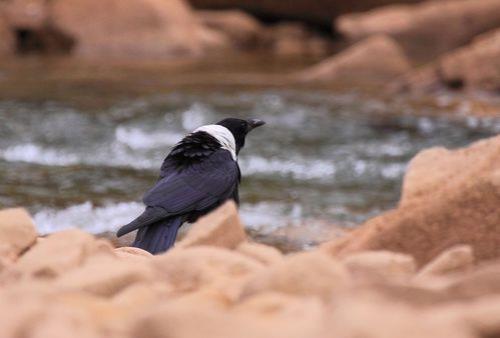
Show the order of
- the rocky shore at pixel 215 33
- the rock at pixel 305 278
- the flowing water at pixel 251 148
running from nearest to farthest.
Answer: the rock at pixel 305 278
the flowing water at pixel 251 148
the rocky shore at pixel 215 33

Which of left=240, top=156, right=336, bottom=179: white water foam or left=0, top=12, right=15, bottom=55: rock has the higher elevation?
left=240, top=156, right=336, bottom=179: white water foam

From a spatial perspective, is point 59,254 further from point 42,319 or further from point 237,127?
point 237,127

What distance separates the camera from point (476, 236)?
3.57 meters

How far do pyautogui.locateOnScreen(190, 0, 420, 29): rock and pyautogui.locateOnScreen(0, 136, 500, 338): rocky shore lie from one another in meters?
16.0

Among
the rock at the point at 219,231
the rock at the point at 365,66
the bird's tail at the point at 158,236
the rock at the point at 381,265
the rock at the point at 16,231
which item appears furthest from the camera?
the rock at the point at 365,66

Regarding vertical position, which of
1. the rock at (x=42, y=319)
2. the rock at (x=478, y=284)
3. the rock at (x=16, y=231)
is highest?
the rock at (x=478, y=284)

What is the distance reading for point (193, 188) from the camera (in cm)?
524

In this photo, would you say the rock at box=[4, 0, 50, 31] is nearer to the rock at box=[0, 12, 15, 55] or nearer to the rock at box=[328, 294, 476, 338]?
the rock at box=[0, 12, 15, 55]

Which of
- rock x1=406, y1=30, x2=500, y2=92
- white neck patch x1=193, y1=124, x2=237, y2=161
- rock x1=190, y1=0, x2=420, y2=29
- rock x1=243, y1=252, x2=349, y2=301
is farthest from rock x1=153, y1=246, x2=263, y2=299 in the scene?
rock x1=190, y1=0, x2=420, y2=29

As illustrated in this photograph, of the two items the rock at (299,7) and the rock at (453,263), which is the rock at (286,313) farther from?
the rock at (299,7)

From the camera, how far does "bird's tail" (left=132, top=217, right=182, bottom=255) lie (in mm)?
4938

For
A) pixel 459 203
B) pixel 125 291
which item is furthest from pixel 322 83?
pixel 125 291

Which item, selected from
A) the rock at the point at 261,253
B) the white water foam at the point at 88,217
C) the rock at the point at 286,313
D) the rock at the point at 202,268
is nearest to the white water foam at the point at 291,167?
the white water foam at the point at 88,217

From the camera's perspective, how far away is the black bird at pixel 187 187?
5.00 metres
